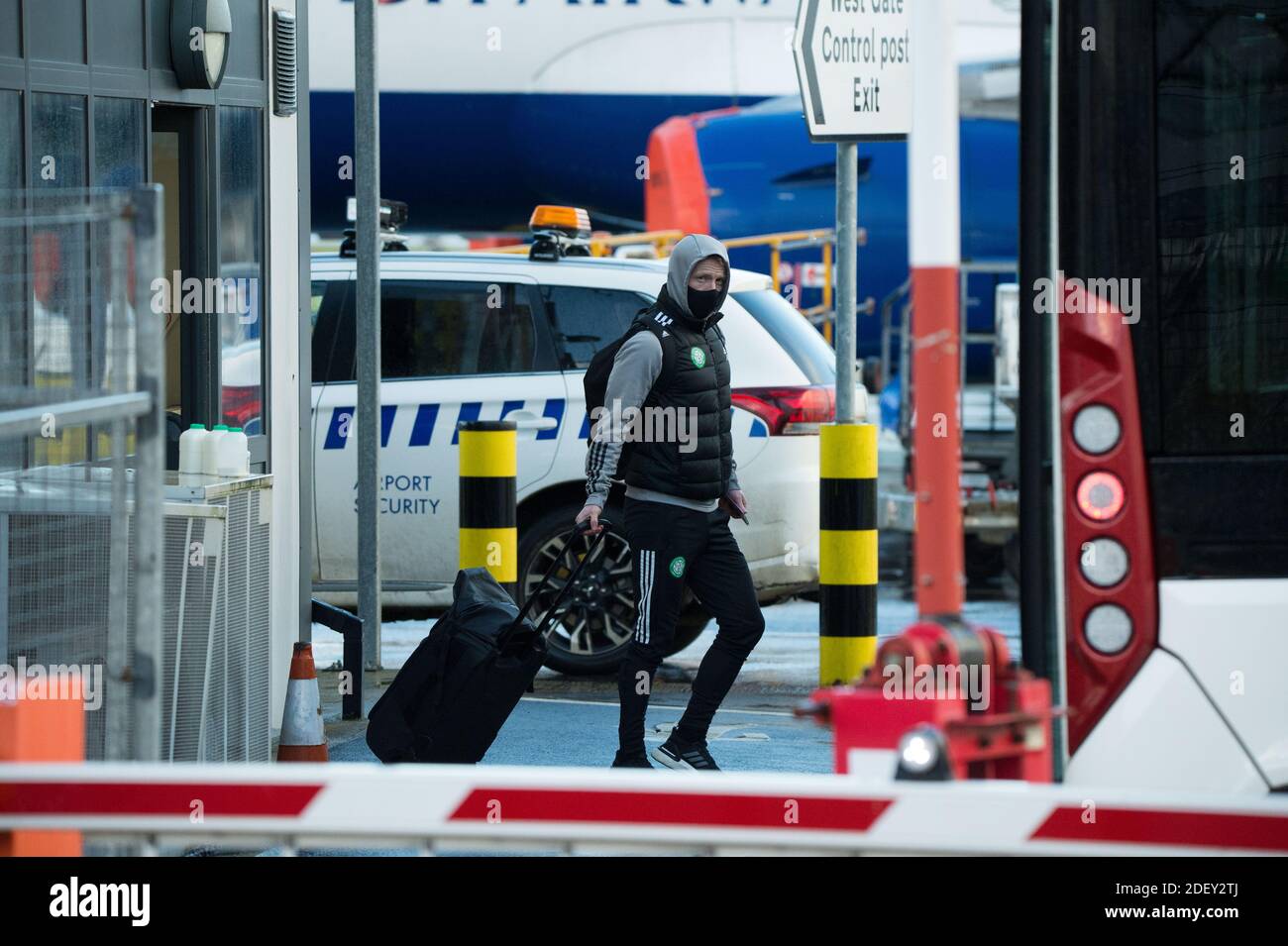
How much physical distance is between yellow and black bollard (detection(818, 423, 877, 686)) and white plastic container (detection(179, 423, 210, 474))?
2.88 metres

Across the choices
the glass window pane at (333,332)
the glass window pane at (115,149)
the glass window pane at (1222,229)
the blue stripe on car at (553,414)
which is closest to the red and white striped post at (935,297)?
the glass window pane at (1222,229)

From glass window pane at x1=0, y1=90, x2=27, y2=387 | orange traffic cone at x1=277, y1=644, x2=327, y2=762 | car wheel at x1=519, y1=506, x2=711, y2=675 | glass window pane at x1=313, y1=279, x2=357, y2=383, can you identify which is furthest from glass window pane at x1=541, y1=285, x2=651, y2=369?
glass window pane at x1=0, y1=90, x2=27, y2=387

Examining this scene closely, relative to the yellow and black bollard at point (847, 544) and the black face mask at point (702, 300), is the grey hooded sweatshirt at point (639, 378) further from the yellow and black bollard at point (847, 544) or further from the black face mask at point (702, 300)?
the yellow and black bollard at point (847, 544)

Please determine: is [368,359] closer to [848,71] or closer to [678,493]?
[848,71]

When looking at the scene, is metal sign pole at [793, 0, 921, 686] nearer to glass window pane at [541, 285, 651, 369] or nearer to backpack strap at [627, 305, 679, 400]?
glass window pane at [541, 285, 651, 369]

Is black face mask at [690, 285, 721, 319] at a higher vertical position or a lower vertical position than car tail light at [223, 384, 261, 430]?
higher

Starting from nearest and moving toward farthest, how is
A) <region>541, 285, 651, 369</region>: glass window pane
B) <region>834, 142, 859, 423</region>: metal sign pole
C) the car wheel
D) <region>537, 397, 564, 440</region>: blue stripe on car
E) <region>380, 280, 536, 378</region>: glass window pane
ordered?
<region>834, 142, 859, 423</region>: metal sign pole → the car wheel → <region>537, 397, 564, 440</region>: blue stripe on car → <region>541, 285, 651, 369</region>: glass window pane → <region>380, 280, 536, 378</region>: glass window pane

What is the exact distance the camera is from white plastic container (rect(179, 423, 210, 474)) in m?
6.00

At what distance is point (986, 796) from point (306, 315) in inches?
187

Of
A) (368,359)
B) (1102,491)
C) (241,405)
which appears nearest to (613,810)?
(1102,491)

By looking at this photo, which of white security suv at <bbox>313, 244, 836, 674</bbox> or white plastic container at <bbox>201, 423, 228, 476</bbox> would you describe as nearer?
white plastic container at <bbox>201, 423, 228, 476</bbox>

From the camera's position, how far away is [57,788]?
11.0ft
